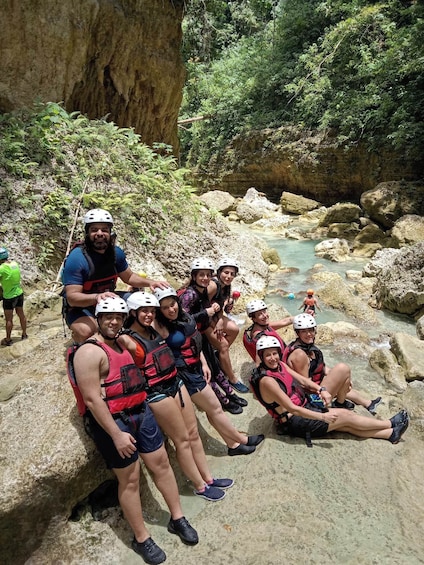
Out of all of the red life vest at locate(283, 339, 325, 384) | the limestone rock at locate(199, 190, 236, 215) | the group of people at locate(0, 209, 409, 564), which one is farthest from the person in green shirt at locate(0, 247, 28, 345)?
the limestone rock at locate(199, 190, 236, 215)

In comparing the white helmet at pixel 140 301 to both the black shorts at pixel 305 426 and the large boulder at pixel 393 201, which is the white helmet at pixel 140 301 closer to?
the black shorts at pixel 305 426

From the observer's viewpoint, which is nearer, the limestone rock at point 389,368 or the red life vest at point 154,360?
the red life vest at point 154,360

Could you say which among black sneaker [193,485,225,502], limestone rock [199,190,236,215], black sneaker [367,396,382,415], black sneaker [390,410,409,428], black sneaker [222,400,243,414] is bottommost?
limestone rock [199,190,236,215]

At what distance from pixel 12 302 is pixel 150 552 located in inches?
187

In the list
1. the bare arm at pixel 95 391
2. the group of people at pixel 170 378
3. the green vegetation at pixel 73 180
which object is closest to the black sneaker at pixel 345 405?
the group of people at pixel 170 378

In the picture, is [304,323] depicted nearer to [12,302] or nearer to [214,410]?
[214,410]

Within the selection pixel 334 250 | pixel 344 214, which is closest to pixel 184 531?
pixel 334 250

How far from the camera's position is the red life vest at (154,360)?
3346mm

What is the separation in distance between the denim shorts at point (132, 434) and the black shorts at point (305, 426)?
164cm

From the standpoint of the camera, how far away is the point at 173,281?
887 cm

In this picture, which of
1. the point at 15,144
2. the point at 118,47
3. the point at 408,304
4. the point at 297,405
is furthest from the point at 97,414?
the point at 118,47

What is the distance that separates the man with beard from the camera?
152 inches

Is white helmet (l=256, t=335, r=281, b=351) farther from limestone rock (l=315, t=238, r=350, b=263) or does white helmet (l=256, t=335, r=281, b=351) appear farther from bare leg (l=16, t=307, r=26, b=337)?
limestone rock (l=315, t=238, r=350, b=263)

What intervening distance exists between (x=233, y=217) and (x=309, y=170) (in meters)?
4.86
